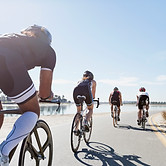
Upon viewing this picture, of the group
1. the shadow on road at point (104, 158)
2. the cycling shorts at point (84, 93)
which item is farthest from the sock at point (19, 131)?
the cycling shorts at point (84, 93)

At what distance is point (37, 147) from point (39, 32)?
146 cm

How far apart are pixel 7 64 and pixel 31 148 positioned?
106cm

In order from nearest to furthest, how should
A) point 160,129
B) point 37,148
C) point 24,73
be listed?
point 24,73
point 37,148
point 160,129

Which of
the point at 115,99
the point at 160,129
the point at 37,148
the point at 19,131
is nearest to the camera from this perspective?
the point at 19,131

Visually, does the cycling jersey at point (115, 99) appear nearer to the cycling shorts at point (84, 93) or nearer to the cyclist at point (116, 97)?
the cyclist at point (116, 97)

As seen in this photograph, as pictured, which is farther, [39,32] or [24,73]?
[39,32]

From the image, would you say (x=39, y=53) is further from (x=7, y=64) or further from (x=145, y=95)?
(x=145, y=95)

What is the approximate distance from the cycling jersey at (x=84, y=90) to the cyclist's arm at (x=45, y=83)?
11.2ft

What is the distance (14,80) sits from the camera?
1923 mm

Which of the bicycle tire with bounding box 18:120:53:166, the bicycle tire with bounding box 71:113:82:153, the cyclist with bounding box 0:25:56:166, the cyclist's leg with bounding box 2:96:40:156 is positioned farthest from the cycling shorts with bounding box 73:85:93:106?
the cyclist's leg with bounding box 2:96:40:156

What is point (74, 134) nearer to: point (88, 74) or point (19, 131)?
point (88, 74)

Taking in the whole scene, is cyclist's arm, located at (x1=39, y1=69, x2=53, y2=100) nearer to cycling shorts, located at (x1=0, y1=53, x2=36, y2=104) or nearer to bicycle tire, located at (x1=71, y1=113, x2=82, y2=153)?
cycling shorts, located at (x1=0, y1=53, x2=36, y2=104)

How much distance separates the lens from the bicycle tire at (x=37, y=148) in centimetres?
223

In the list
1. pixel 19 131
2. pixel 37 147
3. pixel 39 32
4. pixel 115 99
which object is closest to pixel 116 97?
pixel 115 99
